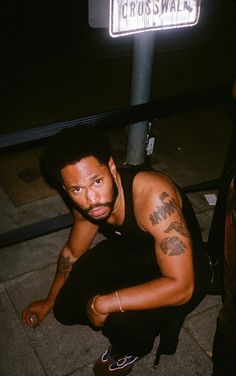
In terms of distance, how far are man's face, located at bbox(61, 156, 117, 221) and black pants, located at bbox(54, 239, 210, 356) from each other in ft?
1.80

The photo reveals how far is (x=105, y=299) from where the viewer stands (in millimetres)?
2109

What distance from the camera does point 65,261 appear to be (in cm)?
275

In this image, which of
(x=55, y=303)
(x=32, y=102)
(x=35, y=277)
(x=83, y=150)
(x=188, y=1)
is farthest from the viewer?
(x=32, y=102)

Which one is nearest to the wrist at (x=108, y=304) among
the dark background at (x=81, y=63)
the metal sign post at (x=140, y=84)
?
the metal sign post at (x=140, y=84)

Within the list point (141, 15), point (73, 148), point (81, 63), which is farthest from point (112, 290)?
point (81, 63)

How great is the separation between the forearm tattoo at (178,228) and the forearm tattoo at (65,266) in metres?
1.00

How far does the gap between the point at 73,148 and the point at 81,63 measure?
6.69m

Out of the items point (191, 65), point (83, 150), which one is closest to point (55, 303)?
point (83, 150)

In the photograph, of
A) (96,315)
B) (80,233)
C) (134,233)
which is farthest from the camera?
(80,233)

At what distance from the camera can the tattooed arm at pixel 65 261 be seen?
2633 millimetres

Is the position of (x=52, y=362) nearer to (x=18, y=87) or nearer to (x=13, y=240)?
(x=13, y=240)

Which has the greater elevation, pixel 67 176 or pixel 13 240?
pixel 67 176

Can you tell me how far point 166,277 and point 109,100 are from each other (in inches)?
193

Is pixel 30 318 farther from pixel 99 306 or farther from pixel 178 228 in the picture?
pixel 178 228
